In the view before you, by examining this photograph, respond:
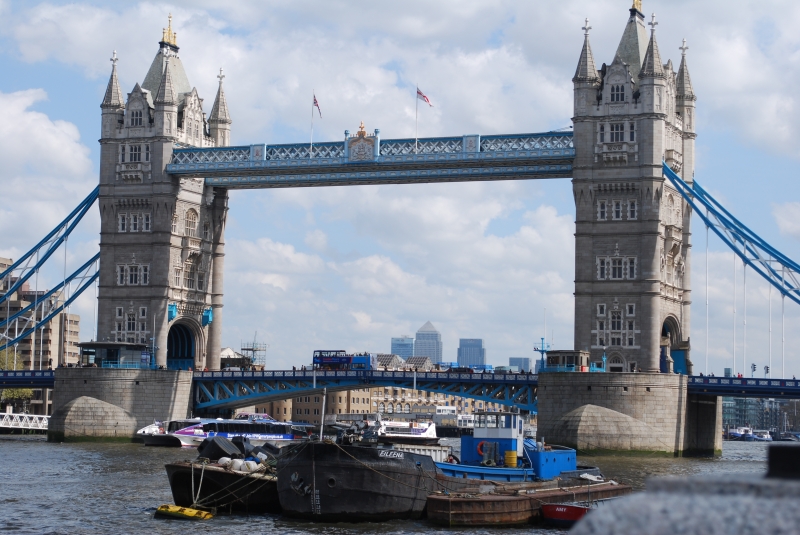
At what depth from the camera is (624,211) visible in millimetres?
92625

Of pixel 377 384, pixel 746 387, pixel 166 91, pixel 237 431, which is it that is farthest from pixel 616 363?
pixel 166 91

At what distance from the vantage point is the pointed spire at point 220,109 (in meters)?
114

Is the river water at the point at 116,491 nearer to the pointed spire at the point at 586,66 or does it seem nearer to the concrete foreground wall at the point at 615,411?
the concrete foreground wall at the point at 615,411

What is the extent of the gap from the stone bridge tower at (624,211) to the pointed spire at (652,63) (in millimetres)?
73

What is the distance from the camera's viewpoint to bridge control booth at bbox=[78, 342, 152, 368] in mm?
102812

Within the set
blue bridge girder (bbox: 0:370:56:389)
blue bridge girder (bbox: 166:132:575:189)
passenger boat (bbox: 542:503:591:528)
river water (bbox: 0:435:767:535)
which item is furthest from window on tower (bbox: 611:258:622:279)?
passenger boat (bbox: 542:503:591:528)

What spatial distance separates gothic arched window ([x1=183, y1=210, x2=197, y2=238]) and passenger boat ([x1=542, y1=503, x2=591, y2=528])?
69.5 metres

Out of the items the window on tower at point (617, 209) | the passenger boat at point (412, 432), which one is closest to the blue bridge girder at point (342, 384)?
the passenger boat at point (412, 432)

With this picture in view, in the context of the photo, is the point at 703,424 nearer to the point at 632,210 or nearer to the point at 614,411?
the point at 614,411

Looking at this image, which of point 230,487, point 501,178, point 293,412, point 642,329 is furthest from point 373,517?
point 293,412

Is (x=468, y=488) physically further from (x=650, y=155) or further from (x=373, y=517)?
(x=650, y=155)

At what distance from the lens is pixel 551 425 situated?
84.8 meters

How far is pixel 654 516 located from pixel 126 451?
82735 mm

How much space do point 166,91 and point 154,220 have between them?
11.1 metres
